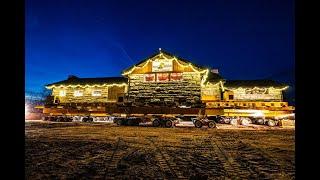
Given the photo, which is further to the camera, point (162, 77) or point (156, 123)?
point (162, 77)

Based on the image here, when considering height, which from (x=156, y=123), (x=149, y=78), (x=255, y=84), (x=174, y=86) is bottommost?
(x=156, y=123)

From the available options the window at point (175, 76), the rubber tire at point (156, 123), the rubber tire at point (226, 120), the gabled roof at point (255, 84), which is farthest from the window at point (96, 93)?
the rubber tire at point (226, 120)

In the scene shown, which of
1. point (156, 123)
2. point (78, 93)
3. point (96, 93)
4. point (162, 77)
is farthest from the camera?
point (78, 93)

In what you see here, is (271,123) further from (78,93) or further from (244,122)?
(78,93)

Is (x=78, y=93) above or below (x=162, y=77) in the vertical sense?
below

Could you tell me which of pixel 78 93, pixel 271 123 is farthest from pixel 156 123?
pixel 78 93

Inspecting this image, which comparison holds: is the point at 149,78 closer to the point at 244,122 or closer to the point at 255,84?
the point at 244,122

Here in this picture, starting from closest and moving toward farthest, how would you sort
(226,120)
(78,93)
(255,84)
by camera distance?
(226,120) → (255,84) → (78,93)

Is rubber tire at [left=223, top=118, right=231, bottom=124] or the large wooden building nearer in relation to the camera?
the large wooden building

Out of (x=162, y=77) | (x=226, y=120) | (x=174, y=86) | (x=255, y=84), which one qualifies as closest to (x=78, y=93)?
(x=162, y=77)

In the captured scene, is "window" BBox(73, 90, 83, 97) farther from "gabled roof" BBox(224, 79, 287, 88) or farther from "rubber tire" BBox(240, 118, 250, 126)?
"rubber tire" BBox(240, 118, 250, 126)

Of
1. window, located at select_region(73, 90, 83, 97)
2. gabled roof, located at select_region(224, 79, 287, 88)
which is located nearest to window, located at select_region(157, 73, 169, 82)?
gabled roof, located at select_region(224, 79, 287, 88)

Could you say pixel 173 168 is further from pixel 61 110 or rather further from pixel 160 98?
pixel 61 110
